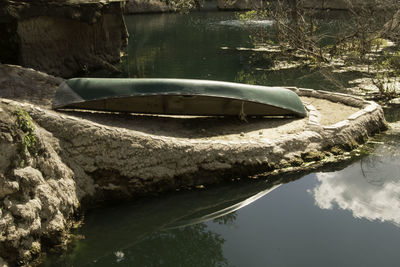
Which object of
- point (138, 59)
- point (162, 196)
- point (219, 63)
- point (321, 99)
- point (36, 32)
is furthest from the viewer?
point (138, 59)

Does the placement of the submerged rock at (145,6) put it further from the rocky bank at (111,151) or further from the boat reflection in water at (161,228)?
the boat reflection in water at (161,228)

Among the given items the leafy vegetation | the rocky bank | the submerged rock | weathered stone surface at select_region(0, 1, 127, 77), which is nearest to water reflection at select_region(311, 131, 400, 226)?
the rocky bank

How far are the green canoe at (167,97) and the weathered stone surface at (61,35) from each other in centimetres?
555

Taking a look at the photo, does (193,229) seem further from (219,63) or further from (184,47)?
(184,47)

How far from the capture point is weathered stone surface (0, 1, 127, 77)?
1327 centimetres

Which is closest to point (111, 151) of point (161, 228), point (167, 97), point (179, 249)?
point (161, 228)

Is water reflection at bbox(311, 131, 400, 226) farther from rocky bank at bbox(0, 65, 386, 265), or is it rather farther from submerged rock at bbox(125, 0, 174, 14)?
submerged rock at bbox(125, 0, 174, 14)

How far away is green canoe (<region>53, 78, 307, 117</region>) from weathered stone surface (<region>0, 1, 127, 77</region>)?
18.2 feet

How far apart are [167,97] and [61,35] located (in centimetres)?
819

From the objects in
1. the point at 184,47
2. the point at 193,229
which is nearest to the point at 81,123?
the point at 193,229

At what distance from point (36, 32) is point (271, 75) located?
8077 mm

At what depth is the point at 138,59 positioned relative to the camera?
1975cm

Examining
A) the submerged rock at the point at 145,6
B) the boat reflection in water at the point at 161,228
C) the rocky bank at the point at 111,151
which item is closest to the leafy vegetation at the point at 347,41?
the rocky bank at the point at 111,151

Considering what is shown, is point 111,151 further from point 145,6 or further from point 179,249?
point 145,6
